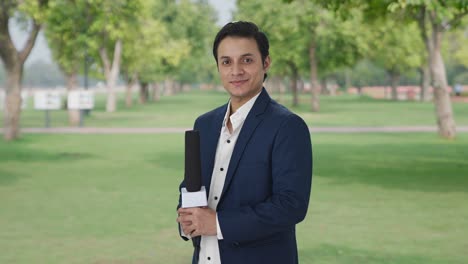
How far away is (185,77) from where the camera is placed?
143500mm

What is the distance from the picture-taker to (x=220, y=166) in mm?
3021

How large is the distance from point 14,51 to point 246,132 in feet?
71.9

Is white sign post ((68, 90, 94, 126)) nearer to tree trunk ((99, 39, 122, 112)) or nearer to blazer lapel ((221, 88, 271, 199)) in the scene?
tree trunk ((99, 39, 122, 112))

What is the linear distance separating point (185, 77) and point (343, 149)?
124 m

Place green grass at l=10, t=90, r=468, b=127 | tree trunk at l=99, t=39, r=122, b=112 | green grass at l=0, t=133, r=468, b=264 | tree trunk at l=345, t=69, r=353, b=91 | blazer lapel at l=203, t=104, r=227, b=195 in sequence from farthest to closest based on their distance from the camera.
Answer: tree trunk at l=345, t=69, r=353, b=91 < tree trunk at l=99, t=39, r=122, b=112 < green grass at l=10, t=90, r=468, b=127 < green grass at l=0, t=133, r=468, b=264 < blazer lapel at l=203, t=104, r=227, b=195

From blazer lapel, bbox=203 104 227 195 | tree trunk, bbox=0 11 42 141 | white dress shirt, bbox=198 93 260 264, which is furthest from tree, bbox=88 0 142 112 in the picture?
white dress shirt, bbox=198 93 260 264

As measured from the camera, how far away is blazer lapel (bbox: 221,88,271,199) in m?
2.96

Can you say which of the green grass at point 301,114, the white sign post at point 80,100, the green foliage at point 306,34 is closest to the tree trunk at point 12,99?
the white sign post at point 80,100

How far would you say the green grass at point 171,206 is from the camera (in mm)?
8406

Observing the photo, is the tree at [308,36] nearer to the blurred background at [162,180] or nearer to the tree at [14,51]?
the blurred background at [162,180]

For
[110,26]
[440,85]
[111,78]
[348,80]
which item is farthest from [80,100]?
[348,80]

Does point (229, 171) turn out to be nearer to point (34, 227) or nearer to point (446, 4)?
point (34, 227)

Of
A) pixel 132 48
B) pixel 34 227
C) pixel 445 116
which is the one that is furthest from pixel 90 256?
pixel 132 48

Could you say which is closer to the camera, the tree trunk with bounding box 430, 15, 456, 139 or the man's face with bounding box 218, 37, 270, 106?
the man's face with bounding box 218, 37, 270, 106
